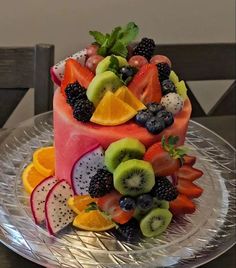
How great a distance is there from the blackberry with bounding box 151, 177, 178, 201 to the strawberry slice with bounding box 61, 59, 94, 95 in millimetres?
233

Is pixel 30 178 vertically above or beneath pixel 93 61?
beneath

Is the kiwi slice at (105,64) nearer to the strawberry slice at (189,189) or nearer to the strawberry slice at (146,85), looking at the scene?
the strawberry slice at (146,85)

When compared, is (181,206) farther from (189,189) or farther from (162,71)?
(162,71)

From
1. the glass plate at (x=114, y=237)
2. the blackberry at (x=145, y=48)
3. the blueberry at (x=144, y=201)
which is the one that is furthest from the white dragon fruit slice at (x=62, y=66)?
the blueberry at (x=144, y=201)

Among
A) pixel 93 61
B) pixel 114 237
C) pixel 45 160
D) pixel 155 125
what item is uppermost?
pixel 93 61

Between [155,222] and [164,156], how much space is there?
0.13 metres

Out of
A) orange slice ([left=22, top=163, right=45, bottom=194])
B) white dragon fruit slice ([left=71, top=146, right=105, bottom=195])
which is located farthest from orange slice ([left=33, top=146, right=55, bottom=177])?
white dragon fruit slice ([left=71, top=146, right=105, bottom=195])

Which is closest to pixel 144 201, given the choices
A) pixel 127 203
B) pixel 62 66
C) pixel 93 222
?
pixel 127 203

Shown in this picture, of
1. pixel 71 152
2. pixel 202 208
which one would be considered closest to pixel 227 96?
pixel 202 208

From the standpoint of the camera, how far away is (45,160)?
1.34m

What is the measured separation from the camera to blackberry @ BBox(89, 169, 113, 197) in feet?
3.61

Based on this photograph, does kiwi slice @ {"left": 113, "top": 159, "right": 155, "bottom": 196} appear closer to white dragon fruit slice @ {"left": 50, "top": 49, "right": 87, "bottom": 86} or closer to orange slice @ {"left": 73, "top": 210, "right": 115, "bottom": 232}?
orange slice @ {"left": 73, "top": 210, "right": 115, "bottom": 232}

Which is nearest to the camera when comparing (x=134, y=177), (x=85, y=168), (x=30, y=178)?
(x=134, y=177)

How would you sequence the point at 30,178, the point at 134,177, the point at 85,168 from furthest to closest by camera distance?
the point at 30,178 → the point at 85,168 → the point at 134,177
